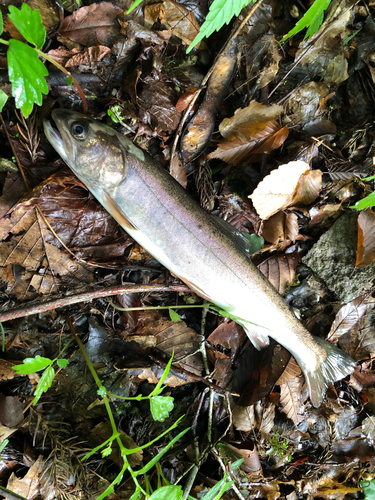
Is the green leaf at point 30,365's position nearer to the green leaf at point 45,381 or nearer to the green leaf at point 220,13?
the green leaf at point 45,381

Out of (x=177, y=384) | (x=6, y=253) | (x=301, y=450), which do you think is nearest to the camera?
(x=6, y=253)

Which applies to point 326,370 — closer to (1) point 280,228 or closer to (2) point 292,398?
(2) point 292,398

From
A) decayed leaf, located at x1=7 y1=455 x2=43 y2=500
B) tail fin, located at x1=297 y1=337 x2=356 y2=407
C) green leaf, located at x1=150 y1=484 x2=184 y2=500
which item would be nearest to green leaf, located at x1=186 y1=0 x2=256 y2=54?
green leaf, located at x1=150 y1=484 x2=184 y2=500

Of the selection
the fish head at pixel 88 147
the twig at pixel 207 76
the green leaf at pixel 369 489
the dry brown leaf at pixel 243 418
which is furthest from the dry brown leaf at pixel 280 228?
the green leaf at pixel 369 489

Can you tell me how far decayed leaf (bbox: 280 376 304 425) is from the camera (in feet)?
9.02

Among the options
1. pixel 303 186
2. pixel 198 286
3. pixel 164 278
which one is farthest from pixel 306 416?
pixel 303 186

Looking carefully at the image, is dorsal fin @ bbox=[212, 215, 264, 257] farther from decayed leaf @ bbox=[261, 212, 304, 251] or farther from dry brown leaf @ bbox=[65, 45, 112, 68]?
dry brown leaf @ bbox=[65, 45, 112, 68]

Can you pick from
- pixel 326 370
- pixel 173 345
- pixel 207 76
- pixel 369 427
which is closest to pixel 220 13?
pixel 207 76

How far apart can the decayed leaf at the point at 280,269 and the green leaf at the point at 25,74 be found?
2.10m

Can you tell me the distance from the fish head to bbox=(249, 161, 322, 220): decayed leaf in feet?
3.58

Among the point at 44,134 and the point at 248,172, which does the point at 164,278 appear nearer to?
the point at 248,172

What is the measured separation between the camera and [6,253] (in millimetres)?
2211

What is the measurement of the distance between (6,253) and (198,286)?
145 centimetres

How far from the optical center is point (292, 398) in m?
2.77
